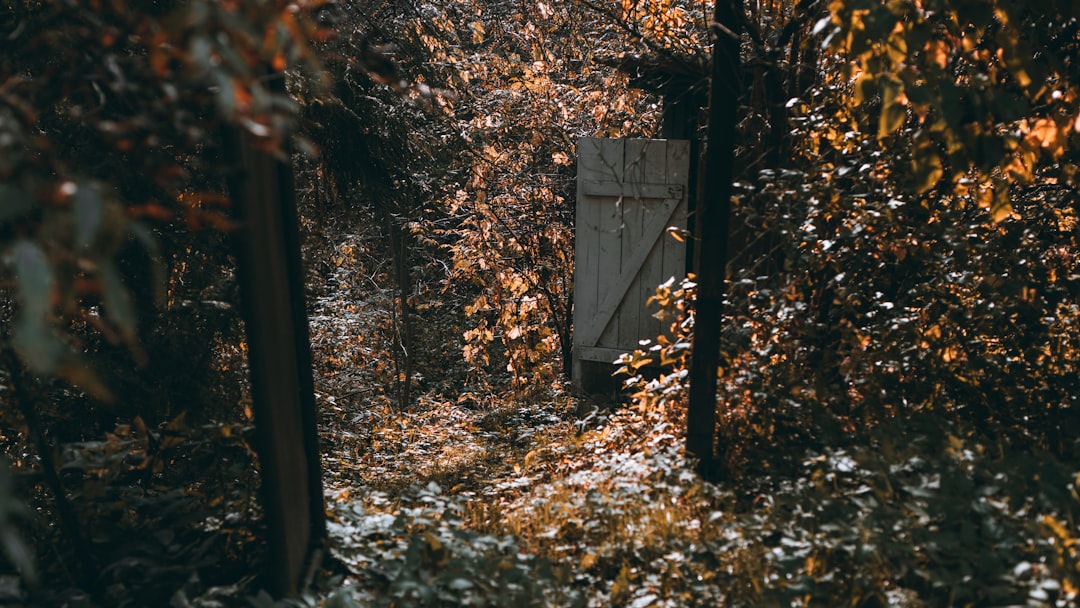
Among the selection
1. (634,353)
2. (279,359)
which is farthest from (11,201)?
(634,353)

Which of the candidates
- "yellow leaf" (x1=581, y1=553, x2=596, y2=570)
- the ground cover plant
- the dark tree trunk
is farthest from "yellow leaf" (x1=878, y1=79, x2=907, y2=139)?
the dark tree trunk

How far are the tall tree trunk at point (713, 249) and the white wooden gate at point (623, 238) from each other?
2540 millimetres

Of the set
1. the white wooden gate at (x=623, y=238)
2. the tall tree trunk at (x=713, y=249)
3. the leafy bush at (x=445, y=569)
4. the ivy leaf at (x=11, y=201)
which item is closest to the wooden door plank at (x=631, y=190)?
the white wooden gate at (x=623, y=238)

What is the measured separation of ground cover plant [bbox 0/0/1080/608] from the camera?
208 centimetres

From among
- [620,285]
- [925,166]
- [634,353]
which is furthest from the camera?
[620,285]

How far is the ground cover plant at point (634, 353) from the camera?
6.83ft

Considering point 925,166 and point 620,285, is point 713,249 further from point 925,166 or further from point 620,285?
point 620,285

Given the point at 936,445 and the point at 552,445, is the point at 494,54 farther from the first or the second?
the point at 936,445

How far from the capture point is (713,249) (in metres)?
3.82

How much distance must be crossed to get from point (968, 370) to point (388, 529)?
2.41 meters

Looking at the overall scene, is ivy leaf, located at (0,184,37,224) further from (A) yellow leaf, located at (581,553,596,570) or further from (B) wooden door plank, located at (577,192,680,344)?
(B) wooden door plank, located at (577,192,680,344)

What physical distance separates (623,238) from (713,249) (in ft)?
9.32

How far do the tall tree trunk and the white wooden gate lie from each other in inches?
100

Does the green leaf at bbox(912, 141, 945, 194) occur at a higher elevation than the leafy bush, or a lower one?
higher
